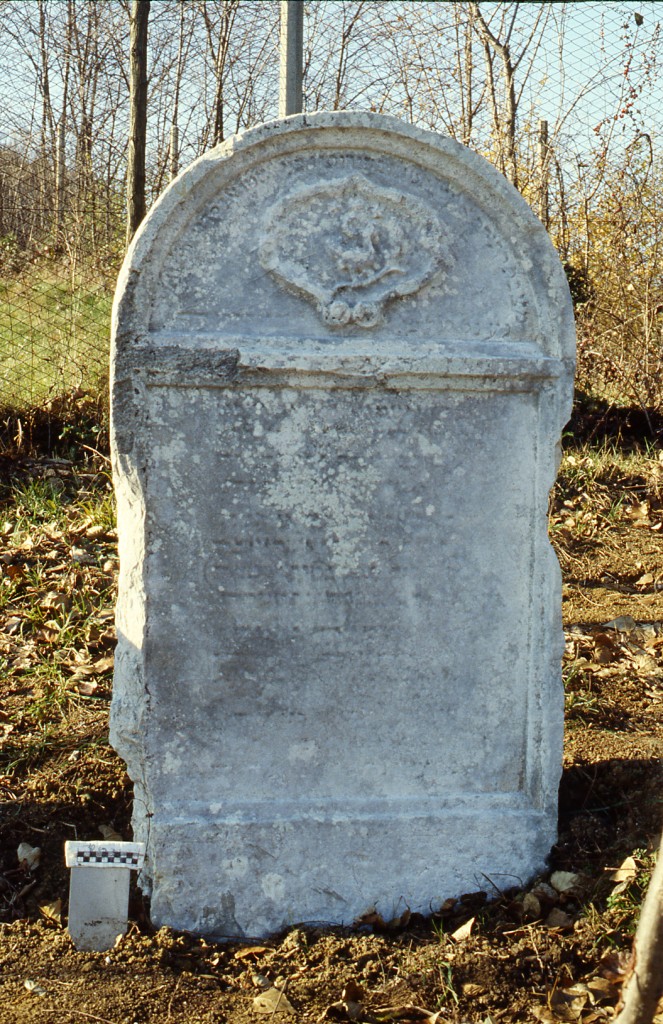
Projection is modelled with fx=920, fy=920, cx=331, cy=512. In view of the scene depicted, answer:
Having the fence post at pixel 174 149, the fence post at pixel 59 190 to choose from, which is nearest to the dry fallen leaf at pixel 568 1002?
the fence post at pixel 59 190

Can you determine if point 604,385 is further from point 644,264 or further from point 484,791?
point 484,791

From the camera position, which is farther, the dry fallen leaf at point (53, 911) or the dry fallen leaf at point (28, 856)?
the dry fallen leaf at point (28, 856)

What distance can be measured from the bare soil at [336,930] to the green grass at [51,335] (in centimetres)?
190

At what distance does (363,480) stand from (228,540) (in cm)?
38

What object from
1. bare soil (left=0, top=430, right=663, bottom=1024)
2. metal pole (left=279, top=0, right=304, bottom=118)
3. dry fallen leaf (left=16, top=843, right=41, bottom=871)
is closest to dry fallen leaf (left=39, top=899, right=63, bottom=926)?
bare soil (left=0, top=430, right=663, bottom=1024)

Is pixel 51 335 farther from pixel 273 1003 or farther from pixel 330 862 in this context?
pixel 273 1003

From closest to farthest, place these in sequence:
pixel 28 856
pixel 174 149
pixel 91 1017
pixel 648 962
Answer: pixel 648 962
pixel 91 1017
pixel 28 856
pixel 174 149

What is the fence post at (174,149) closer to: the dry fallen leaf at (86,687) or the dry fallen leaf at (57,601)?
the dry fallen leaf at (57,601)

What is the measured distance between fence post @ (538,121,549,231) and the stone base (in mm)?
4528

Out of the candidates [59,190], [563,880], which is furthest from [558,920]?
[59,190]

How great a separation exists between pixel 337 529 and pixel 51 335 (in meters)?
Answer: 4.08

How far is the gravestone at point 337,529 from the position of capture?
229 cm

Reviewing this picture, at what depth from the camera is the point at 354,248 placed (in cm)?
235

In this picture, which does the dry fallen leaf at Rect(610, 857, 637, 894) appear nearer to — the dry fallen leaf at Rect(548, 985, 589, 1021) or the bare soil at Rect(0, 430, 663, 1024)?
the bare soil at Rect(0, 430, 663, 1024)
